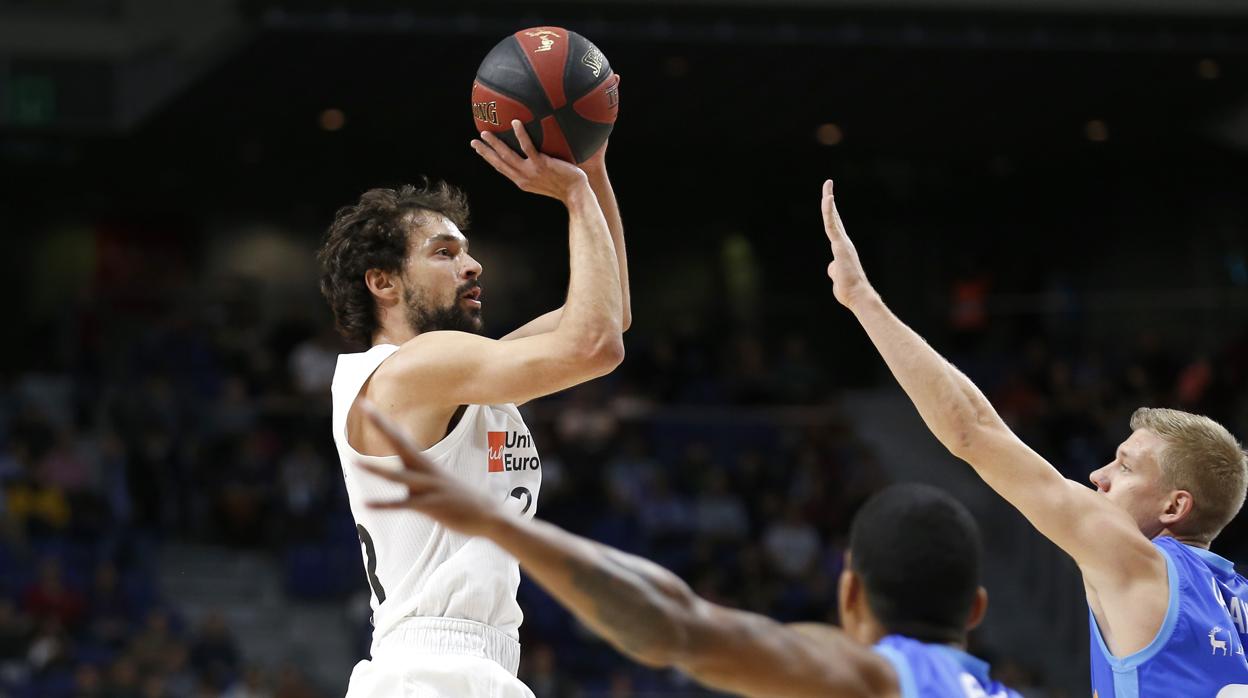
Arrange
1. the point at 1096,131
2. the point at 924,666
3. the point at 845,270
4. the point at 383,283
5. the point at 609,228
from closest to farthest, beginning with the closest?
the point at 924,666 → the point at 845,270 → the point at 383,283 → the point at 609,228 → the point at 1096,131

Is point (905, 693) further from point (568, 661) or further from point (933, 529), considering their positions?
point (568, 661)

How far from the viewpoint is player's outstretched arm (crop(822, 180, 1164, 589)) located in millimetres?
3842

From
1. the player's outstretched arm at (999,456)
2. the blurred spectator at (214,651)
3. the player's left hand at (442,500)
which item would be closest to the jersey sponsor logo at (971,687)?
the player's left hand at (442,500)

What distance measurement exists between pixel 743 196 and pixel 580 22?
8.11m

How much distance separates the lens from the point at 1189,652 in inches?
150

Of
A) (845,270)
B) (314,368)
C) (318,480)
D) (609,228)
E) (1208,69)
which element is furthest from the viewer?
(1208,69)

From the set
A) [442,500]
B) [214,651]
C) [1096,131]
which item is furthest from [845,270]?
[1096,131]

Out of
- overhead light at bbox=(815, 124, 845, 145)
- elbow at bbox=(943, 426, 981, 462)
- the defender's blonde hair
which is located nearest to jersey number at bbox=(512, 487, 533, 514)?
elbow at bbox=(943, 426, 981, 462)

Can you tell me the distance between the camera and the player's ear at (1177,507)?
4027 mm

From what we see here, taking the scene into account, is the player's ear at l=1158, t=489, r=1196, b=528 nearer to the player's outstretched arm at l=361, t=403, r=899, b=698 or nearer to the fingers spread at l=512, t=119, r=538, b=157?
the player's outstretched arm at l=361, t=403, r=899, b=698

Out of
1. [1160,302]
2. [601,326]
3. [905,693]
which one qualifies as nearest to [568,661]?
[1160,302]

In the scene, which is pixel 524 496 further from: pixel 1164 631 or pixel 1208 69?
pixel 1208 69

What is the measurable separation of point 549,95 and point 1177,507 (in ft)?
6.67

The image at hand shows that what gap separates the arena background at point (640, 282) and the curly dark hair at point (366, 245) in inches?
333
